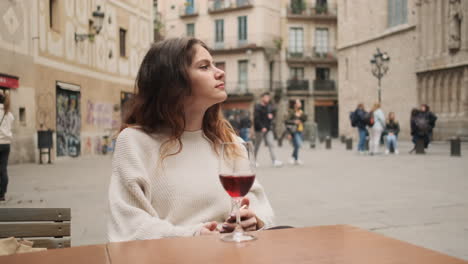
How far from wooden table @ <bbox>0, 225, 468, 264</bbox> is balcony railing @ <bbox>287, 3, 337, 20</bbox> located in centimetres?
4487

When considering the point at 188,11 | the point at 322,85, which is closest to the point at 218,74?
the point at 322,85

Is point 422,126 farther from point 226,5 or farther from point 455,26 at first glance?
point 226,5

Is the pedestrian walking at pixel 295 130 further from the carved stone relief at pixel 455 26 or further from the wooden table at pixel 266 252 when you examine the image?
the carved stone relief at pixel 455 26

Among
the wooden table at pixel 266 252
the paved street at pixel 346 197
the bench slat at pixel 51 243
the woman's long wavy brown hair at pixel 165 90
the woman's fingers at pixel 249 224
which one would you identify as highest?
the woman's long wavy brown hair at pixel 165 90

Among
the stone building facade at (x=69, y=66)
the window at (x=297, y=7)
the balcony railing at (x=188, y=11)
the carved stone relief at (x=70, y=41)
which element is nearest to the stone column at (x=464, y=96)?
the stone building facade at (x=69, y=66)

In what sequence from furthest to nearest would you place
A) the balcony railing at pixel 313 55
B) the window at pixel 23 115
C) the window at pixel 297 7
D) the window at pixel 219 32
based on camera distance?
the window at pixel 219 32 < the window at pixel 297 7 < the balcony railing at pixel 313 55 < the window at pixel 23 115

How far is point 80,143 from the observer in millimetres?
18047

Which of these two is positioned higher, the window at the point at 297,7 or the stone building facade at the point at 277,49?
the window at the point at 297,7

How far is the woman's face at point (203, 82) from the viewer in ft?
7.58

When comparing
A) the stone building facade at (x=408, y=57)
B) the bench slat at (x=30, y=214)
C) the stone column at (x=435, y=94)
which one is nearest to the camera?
the bench slat at (x=30, y=214)

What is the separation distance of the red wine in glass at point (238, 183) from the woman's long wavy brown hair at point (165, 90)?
0.66 metres

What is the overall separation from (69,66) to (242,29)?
28.9 m

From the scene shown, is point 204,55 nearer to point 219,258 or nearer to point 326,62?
point 219,258

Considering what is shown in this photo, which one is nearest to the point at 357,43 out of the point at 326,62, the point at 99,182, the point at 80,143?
the point at 326,62
